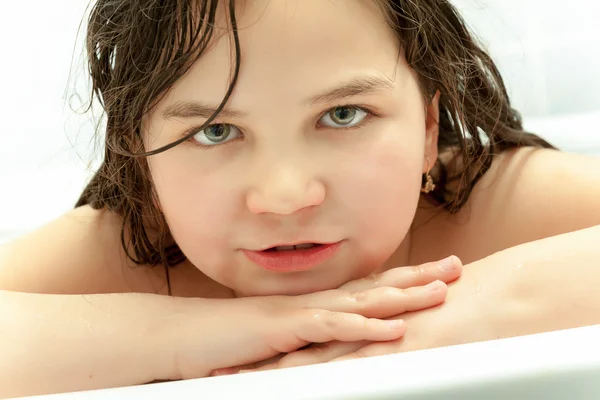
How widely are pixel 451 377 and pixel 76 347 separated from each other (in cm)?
43

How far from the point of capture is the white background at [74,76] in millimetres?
1606

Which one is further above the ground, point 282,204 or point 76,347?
point 282,204

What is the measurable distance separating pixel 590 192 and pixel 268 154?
44 centimetres

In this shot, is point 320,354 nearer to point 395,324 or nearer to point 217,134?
point 395,324

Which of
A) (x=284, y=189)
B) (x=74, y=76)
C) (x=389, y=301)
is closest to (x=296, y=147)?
(x=284, y=189)

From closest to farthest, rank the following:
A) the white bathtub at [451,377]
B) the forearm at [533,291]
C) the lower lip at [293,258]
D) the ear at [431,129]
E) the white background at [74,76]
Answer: the white bathtub at [451,377], the forearm at [533,291], the lower lip at [293,258], the ear at [431,129], the white background at [74,76]

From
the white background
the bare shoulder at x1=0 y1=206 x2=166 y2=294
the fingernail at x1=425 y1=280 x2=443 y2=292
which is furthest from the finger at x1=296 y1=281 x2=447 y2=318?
the white background

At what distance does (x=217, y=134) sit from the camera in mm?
826

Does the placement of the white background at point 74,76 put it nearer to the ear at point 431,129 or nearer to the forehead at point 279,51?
the ear at point 431,129

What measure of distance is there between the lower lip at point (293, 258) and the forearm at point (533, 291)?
14 centimetres

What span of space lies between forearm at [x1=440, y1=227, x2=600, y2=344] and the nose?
0.17 metres

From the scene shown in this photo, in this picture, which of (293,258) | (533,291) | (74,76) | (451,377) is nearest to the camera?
(451,377)

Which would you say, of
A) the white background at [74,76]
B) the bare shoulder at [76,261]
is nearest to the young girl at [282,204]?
the bare shoulder at [76,261]

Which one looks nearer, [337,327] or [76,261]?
[337,327]
